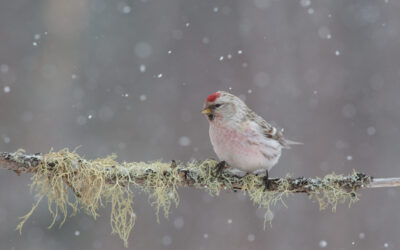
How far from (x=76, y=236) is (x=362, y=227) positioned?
4510 mm

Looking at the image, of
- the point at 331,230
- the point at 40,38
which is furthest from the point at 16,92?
the point at 331,230

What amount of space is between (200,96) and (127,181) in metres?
5.21

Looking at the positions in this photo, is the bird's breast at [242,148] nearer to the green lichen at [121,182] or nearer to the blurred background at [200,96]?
the green lichen at [121,182]

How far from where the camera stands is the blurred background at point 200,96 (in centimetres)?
767

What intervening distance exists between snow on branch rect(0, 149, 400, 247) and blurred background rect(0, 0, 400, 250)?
4.41m

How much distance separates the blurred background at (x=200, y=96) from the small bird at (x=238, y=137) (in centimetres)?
391

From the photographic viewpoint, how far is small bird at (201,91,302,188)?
11.6 ft

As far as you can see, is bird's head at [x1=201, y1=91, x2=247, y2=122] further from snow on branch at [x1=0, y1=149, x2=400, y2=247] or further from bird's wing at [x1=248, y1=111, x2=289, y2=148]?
snow on branch at [x1=0, y1=149, x2=400, y2=247]

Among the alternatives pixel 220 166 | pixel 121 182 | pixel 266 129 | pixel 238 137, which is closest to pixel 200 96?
pixel 266 129

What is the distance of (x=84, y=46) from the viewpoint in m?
8.97

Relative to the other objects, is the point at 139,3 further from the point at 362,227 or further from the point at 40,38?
the point at 362,227

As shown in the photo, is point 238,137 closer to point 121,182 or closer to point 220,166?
point 220,166

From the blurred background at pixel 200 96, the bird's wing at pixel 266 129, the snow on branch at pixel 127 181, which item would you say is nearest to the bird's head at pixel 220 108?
the bird's wing at pixel 266 129

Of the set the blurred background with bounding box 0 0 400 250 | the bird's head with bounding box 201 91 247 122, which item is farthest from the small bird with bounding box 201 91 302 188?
the blurred background with bounding box 0 0 400 250
